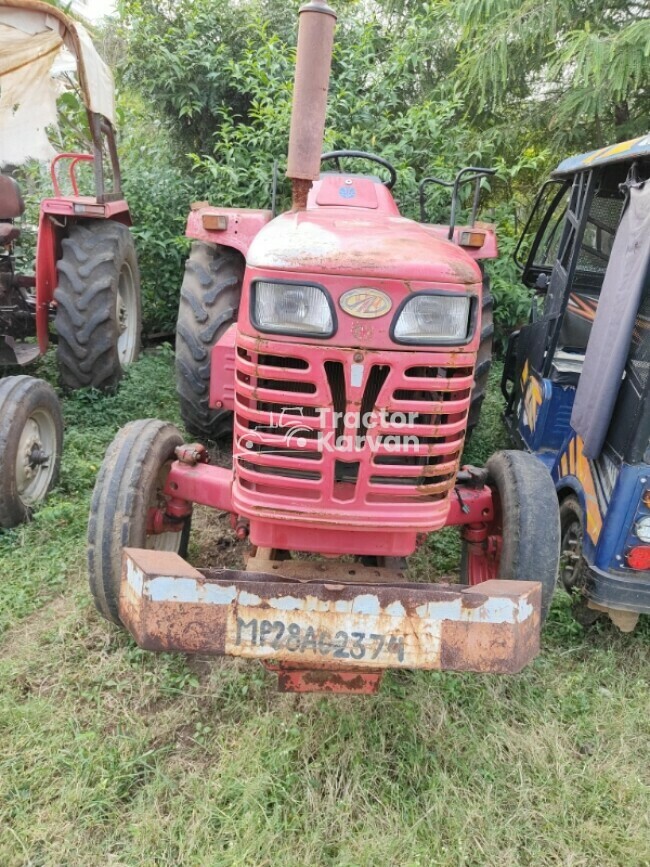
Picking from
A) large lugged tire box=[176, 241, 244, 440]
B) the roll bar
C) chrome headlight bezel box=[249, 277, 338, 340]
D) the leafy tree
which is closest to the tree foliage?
the leafy tree

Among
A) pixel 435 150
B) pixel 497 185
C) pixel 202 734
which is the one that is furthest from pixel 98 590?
pixel 497 185

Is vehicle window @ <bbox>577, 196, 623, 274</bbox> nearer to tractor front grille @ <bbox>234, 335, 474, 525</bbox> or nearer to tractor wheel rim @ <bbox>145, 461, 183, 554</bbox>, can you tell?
tractor front grille @ <bbox>234, 335, 474, 525</bbox>

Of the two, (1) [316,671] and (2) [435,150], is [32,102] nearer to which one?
(2) [435,150]

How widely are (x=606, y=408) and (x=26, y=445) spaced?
2798 mm

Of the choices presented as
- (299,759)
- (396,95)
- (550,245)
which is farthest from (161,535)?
(396,95)

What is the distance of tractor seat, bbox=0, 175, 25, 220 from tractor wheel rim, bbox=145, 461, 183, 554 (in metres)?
2.99

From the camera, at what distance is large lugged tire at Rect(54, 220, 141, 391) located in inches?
174

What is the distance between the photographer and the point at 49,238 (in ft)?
15.3

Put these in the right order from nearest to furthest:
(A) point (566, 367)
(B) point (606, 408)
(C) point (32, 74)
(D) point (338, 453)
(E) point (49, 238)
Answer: (D) point (338, 453) → (B) point (606, 408) → (A) point (566, 367) → (C) point (32, 74) → (E) point (49, 238)

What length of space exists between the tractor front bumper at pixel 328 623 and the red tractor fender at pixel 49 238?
3248mm

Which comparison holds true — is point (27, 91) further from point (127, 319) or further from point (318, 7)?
point (318, 7)

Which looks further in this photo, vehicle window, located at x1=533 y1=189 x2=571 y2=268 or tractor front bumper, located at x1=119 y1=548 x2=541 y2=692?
vehicle window, located at x1=533 y1=189 x2=571 y2=268

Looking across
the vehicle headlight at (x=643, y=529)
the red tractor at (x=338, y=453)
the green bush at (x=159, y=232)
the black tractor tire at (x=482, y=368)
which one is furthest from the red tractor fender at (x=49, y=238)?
the vehicle headlight at (x=643, y=529)

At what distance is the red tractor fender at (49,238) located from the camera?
4566mm
